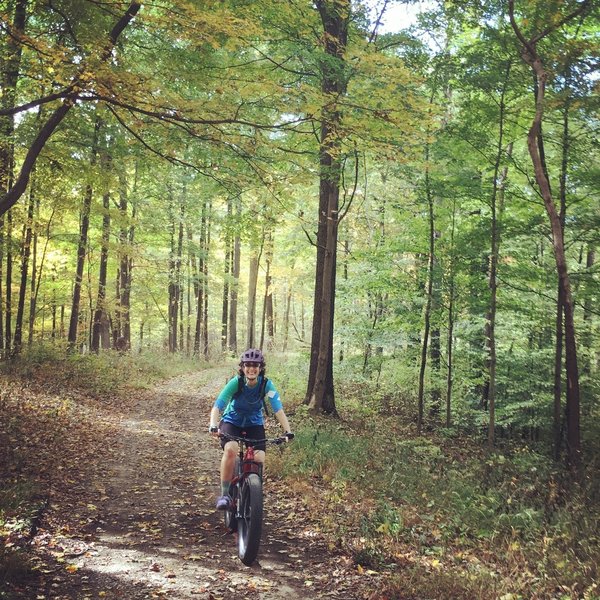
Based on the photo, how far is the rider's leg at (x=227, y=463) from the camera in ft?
19.6

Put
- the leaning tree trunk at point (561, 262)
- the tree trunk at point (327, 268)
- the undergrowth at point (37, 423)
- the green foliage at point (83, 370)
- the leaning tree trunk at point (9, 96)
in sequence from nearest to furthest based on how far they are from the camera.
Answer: the undergrowth at point (37, 423)
the leaning tree trunk at point (9, 96)
the leaning tree trunk at point (561, 262)
the tree trunk at point (327, 268)
the green foliage at point (83, 370)

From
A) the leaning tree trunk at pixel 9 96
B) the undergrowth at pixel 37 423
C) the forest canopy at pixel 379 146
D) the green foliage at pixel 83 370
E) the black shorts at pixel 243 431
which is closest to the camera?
the undergrowth at pixel 37 423

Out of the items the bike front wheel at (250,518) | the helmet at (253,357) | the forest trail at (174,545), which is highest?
the helmet at (253,357)

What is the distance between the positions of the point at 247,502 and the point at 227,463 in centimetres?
60

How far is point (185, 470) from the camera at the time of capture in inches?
364

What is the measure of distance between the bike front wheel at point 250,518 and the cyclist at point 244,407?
377 mm

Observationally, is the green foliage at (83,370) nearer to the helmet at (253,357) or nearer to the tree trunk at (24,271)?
the tree trunk at (24,271)

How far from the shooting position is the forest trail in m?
4.95

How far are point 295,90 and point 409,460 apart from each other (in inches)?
291

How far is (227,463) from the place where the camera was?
601 centimetres

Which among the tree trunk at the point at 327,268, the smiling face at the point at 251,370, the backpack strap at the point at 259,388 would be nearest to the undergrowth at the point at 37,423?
the backpack strap at the point at 259,388

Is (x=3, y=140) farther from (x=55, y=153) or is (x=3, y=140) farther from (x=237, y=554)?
(x=237, y=554)

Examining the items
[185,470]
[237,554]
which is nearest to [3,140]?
[185,470]

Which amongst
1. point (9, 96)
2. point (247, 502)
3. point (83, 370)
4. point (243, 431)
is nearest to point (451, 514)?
point (247, 502)
